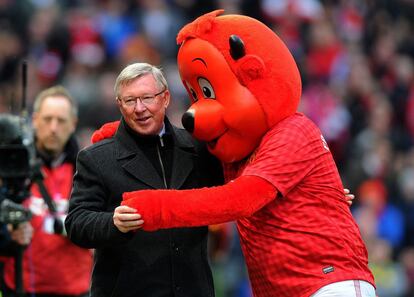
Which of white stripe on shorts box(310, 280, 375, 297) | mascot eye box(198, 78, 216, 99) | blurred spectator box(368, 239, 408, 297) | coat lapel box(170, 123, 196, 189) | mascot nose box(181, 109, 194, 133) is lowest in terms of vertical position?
blurred spectator box(368, 239, 408, 297)

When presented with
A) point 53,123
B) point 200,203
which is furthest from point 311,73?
point 200,203

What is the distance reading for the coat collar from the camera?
525cm

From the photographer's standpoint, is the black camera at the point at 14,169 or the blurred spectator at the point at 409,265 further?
the blurred spectator at the point at 409,265

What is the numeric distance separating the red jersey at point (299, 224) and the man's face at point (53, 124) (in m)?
1.98

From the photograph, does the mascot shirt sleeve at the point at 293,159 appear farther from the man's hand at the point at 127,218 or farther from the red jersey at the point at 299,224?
the man's hand at the point at 127,218

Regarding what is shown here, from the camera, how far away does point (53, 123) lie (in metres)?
6.79

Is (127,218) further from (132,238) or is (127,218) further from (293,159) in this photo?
(293,159)

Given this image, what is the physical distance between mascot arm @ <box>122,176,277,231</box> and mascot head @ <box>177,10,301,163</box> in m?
0.31

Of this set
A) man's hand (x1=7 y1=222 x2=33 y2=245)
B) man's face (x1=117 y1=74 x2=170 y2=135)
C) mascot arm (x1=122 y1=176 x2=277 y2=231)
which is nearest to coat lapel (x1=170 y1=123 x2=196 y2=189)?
man's face (x1=117 y1=74 x2=170 y2=135)

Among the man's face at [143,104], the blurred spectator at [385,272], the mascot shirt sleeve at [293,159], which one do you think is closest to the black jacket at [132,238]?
the man's face at [143,104]

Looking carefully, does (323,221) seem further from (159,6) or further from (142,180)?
(159,6)

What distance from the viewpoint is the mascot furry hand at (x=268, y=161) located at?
16.3 ft

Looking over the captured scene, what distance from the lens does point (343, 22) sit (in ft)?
45.9

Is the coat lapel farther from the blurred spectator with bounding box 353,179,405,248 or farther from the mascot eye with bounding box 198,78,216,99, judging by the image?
the blurred spectator with bounding box 353,179,405,248
